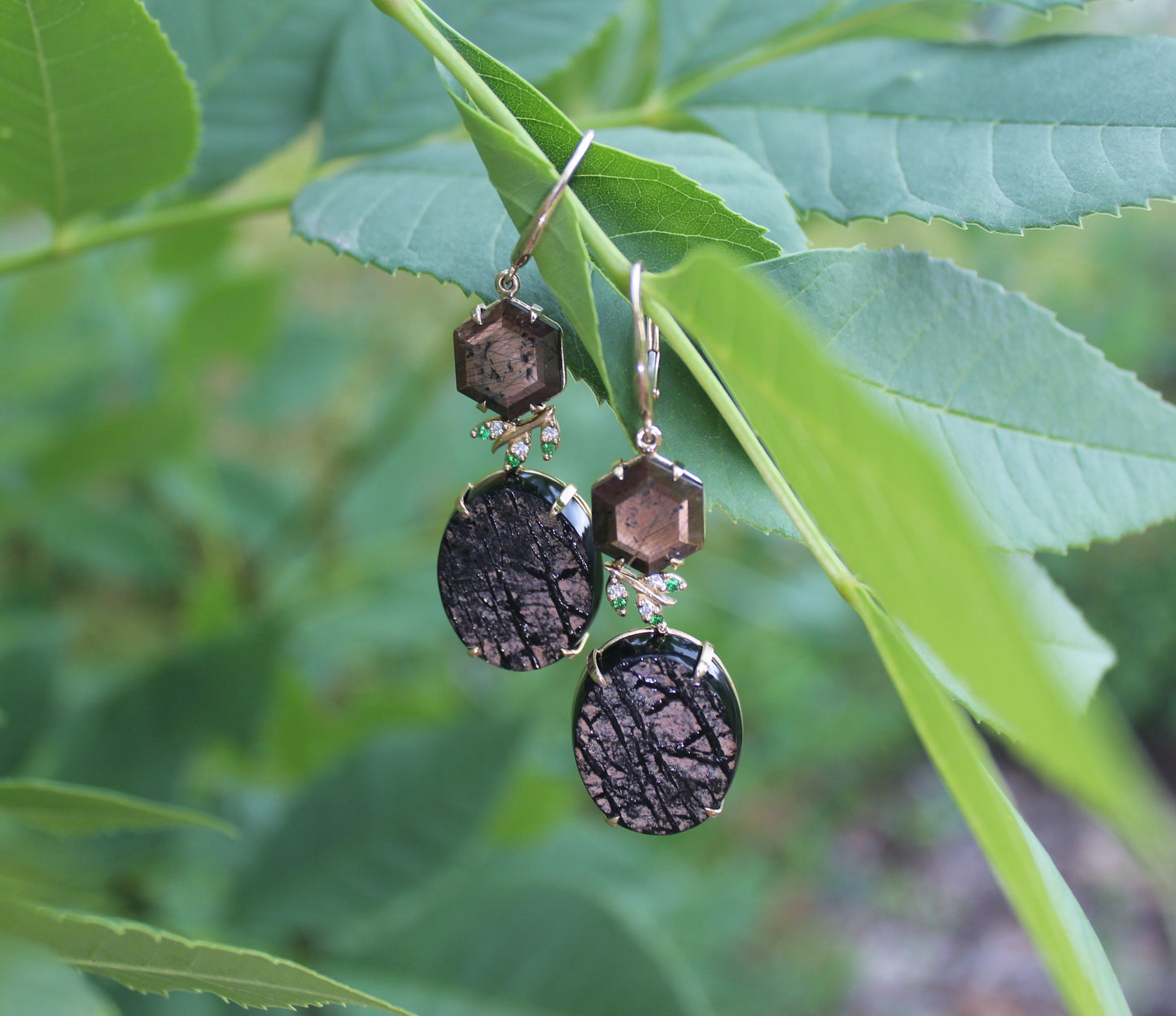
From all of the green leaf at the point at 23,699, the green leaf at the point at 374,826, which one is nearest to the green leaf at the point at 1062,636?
the green leaf at the point at 374,826

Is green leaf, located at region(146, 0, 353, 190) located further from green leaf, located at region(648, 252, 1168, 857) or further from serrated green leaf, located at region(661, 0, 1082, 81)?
green leaf, located at region(648, 252, 1168, 857)

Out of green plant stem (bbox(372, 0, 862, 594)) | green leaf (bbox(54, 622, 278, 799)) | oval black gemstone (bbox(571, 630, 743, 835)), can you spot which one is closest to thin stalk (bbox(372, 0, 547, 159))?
green plant stem (bbox(372, 0, 862, 594))

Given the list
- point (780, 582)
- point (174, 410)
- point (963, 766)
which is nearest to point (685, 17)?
point (963, 766)

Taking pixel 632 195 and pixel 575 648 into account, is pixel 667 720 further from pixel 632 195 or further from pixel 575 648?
pixel 632 195

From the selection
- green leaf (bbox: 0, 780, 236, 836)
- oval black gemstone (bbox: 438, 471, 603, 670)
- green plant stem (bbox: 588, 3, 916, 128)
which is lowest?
green leaf (bbox: 0, 780, 236, 836)

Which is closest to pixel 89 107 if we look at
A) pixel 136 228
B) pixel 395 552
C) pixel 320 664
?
pixel 136 228

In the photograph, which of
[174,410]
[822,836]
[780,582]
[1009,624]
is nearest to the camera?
[1009,624]

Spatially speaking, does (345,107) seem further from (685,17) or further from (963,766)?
(963,766)
